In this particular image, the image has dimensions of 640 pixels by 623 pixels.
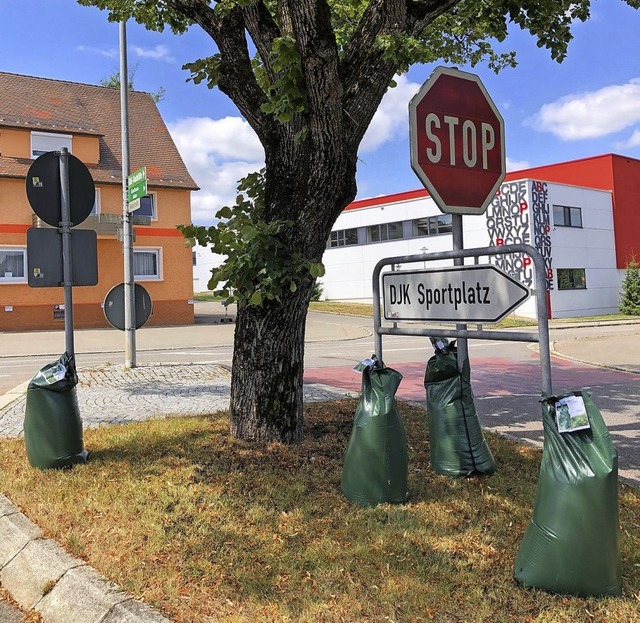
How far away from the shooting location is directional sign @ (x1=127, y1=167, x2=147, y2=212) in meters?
10.1

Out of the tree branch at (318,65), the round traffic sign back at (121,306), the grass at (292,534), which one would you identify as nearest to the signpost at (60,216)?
the grass at (292,534)

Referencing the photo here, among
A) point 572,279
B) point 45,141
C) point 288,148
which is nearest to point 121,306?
point 288,148

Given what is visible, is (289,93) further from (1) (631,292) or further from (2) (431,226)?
(1) (631,292)

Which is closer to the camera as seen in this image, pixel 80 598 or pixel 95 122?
pixel 80 598

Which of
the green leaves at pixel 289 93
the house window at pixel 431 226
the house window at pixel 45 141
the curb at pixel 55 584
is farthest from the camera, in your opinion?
the house window at pixel 431 226

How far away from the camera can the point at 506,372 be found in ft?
38.8

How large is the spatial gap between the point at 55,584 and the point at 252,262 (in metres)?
2.37

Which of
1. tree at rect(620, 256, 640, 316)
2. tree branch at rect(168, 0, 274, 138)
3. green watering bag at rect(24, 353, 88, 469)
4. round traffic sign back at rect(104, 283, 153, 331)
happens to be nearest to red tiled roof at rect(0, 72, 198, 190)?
round traffic sign back at rect(104, 283, 153, 331)

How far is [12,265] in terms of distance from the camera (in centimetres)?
2405

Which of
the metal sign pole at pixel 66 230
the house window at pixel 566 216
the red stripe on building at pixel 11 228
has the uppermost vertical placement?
the house window at pixel 566 216

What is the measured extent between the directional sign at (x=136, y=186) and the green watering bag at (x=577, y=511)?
8.64 meters

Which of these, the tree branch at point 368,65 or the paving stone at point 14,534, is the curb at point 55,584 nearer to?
the paving stone at point 14,534

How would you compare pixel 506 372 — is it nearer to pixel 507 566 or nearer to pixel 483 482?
pixel 483 482

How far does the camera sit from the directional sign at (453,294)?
3.40m
